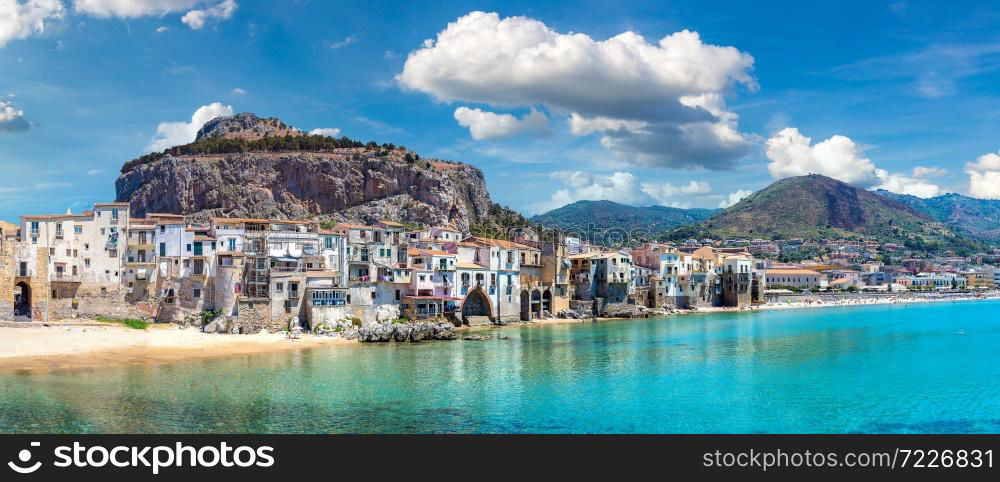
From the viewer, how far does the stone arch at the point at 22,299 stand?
52719 mm

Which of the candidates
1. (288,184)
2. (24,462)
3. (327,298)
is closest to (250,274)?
(327,298)

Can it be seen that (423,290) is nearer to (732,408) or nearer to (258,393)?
(258,393)

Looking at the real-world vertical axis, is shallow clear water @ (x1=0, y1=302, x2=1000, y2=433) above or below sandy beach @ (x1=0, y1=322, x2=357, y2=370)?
below

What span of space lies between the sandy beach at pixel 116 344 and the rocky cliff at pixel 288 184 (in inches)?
2850

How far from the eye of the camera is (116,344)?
47.3 meters

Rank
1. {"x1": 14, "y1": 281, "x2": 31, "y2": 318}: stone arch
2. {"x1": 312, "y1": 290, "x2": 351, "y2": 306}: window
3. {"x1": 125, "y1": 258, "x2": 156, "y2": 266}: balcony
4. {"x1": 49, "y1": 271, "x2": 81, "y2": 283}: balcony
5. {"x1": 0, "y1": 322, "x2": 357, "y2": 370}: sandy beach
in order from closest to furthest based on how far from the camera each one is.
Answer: {"x1": 0, "y1": 322, "x2": 357, "y2": 370}: sandy beach < {"x1": 14, "y1": 281, "x2": 31, "y2": 318}: stone arch < {"x1": 49, "y1": 271, "x2": 81, "y2": 283}: balcony < {"x1": 125, "y1": 258, "x2": 156, "y2": 266}: balcony < {"x1": 312, "y1": 290, "x2": 351, "y2": 306}: window

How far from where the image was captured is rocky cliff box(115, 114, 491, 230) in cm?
12888

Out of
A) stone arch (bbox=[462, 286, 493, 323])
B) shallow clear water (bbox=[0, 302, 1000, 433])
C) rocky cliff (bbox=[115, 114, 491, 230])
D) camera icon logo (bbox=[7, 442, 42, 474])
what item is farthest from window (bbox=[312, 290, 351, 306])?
rocky cliff (bbox=[115, 114, 491, 230])

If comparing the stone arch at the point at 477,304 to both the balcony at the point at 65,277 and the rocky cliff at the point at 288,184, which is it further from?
the rocky cliff at the point at 288,184

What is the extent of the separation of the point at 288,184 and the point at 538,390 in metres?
107

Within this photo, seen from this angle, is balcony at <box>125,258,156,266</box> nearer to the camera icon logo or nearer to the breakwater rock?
the breakwater rock

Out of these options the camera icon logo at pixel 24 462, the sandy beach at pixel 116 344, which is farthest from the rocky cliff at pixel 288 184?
the camera icon logo at pixel 24 462

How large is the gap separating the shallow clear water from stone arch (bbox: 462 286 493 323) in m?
13.4

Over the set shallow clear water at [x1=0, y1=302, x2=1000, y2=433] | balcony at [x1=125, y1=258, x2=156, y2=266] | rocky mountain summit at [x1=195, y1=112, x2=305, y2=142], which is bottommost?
shallow clear water at [x1=0, y1=302, x2=1000, y2=433]
